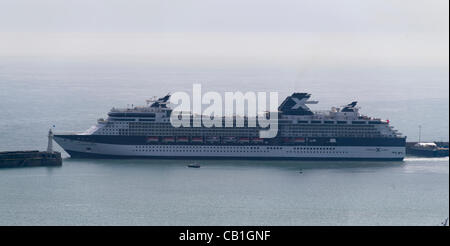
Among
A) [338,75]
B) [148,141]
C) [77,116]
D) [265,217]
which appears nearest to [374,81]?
[338,75]

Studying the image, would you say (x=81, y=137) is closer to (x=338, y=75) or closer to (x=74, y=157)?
(x=74, y=157)

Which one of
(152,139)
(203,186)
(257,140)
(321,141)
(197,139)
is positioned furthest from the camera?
(321,141)

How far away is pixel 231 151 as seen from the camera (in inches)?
1244

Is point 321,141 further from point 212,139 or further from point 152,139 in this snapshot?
point 152,139

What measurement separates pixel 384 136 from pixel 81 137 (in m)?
10.5

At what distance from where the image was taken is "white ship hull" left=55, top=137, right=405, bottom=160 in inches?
1211

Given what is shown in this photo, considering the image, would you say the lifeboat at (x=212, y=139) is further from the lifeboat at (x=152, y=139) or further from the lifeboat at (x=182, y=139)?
the lifeboat at (x=152, y=139)

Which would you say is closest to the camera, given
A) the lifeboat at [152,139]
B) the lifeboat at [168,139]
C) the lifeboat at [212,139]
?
the lifeboat at [152,139]

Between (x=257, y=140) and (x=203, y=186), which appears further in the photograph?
(x=257, y=140)

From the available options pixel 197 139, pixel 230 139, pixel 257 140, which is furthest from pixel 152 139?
pixel 257 140

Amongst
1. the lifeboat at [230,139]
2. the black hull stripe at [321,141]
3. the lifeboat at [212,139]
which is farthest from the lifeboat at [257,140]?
the lifeboat at [212,139]

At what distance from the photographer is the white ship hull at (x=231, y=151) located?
30.8m

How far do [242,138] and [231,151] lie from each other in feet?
2.08

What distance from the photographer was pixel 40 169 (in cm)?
2736
